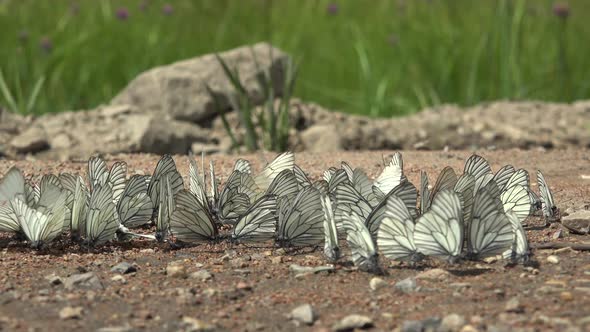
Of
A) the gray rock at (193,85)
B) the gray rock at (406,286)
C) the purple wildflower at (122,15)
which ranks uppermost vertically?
the purple wildflower at (122,15)

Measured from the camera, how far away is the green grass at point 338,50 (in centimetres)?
834

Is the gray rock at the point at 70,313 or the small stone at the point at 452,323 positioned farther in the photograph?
the gray rock at the point at 70,313

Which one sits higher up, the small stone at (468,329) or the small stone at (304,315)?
the small stone at (304,315)

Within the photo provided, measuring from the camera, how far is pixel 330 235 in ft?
11.1

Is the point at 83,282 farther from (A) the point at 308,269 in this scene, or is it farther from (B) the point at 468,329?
(B) the point at 468,329

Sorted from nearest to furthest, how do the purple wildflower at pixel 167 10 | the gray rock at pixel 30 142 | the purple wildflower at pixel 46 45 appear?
the gray rock at pixel 30 142
the purple wildflower at pixel 46 45
the purple wildflower at pixel 167 10

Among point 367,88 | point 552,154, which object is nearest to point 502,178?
point 552,154

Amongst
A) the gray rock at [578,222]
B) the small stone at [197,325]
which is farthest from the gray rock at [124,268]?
the gray rock at [578,222]

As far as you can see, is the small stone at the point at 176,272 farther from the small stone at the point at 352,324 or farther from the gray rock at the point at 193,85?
the gray rock at the point at 193,85

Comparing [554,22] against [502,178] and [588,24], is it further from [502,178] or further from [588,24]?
[502,178]

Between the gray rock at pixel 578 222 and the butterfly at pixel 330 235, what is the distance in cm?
107

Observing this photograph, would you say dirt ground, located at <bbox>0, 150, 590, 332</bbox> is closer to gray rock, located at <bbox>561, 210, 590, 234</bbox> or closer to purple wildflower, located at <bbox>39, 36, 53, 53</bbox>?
gray rock, located at <bbox>561, 210, 590, 234</bbox>

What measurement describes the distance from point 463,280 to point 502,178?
3.22 feet

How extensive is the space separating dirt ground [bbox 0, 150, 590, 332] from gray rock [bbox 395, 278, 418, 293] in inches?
0.7
